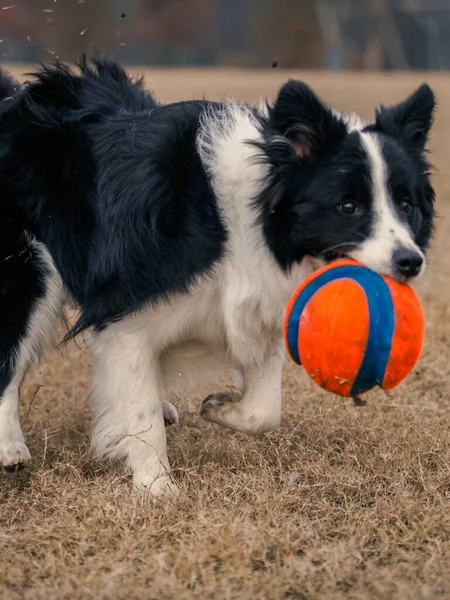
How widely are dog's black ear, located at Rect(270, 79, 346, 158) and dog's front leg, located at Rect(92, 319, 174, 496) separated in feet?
3.26

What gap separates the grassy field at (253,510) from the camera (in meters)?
3.03

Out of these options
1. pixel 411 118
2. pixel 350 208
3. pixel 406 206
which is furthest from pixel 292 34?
pixel 350 208

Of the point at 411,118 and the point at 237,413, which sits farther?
the point at 237,413

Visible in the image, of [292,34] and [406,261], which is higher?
[406,261]

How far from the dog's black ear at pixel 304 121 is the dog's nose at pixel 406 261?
533mm

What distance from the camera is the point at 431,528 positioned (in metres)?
3.43

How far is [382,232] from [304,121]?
1.70 ft

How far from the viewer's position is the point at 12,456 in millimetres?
3961

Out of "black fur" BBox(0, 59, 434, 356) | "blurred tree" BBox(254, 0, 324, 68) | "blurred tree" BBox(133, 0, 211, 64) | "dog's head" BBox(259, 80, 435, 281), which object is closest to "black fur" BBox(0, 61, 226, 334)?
"black fur" BBox(0, 59, 434, 356)

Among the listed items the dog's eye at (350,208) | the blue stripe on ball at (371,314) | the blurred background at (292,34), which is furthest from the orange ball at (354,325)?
the blurred background at (292,34)

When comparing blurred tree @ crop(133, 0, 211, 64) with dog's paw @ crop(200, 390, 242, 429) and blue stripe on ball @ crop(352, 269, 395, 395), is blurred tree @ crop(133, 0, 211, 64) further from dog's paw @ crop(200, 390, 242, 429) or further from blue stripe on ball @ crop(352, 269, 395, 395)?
blue stripe on ball @ crop(352, 269, 395, 395)

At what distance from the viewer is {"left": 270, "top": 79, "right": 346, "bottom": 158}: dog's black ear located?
343 centimetres

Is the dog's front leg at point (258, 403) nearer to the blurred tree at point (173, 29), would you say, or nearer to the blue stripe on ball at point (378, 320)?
the blue stripe on ball at point (378, 320)

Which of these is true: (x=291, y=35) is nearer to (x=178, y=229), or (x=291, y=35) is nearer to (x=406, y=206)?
(x=178, y=229)
